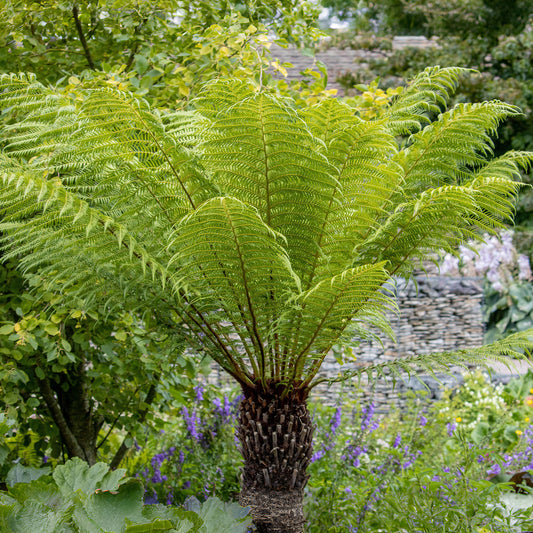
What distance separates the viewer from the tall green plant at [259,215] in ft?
5.61

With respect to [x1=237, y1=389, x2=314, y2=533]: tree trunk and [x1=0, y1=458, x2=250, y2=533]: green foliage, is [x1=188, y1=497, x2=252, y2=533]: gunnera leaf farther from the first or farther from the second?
[x1=237, y1=389, x2=314, y2=533]: tree trunk

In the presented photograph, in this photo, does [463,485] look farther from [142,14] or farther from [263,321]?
[142,14]

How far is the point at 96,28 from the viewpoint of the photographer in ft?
10.1

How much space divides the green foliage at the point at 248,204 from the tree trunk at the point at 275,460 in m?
0.11

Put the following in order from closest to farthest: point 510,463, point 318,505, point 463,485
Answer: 1. point 463,485
2. point 318,505
3. point 510,463

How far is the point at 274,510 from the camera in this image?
1990 millimetres

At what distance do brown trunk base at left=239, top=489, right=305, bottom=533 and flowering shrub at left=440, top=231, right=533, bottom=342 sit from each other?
6736mm

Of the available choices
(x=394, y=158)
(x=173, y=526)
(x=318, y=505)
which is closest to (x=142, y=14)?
(x=394, y=158)

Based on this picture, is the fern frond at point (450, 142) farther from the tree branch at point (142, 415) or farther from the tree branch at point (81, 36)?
the tree branch at point (81, 36)

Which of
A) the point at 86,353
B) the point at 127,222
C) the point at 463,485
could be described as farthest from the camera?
the point at 86,353

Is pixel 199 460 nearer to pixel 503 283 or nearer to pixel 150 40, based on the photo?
pixel 150 40

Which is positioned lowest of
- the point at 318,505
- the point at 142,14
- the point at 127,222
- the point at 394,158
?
the point at 318,505

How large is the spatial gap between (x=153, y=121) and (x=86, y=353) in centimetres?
167

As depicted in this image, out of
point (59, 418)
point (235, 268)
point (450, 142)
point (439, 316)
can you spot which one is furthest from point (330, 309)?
point (439, 316)
